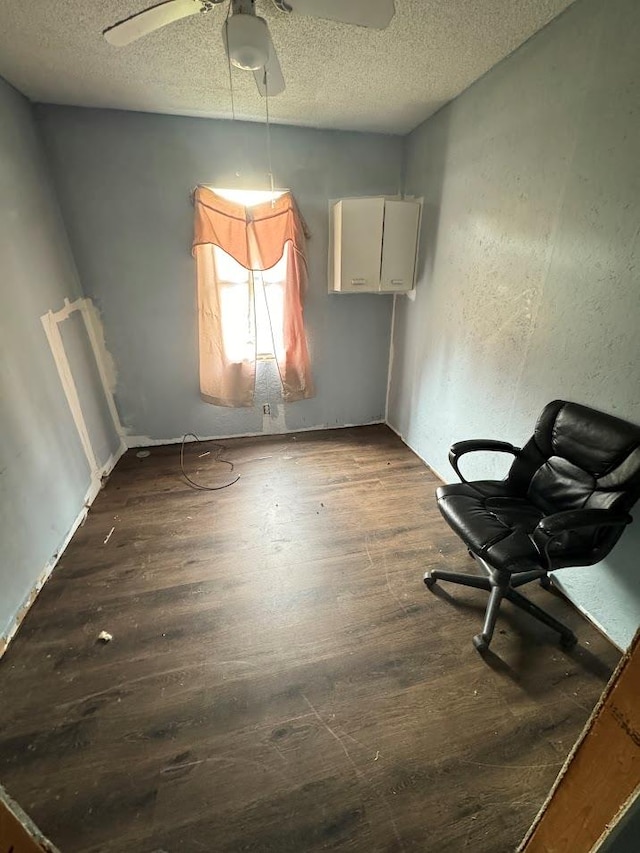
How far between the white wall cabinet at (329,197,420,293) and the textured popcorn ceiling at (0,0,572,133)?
543 millimetres

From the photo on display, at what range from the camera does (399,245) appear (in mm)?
2664

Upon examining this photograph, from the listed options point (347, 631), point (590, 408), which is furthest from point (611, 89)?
point (347, 631)

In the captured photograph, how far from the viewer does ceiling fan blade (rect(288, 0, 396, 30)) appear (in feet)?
3.80

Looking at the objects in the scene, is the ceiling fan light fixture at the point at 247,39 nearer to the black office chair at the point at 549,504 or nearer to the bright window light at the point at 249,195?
the bright window light at the point at 249,195

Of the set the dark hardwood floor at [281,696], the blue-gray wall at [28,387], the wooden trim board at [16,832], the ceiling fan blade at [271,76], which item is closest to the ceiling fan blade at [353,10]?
the ceiling fan blade at [271,76]

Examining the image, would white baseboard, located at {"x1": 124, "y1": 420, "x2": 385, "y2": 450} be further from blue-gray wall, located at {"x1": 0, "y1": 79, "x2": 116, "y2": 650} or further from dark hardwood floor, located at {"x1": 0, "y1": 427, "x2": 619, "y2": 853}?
dark hardwood floor, located at {"x1": 0, "y1": 427, "x2": 619, "y2": 853}

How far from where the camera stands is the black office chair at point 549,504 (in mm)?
1320

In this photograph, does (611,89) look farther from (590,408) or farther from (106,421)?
(106,421)

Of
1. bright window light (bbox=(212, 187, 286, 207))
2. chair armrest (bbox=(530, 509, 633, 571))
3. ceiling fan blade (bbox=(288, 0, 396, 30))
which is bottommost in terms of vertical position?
chair armrest (bbox=(530, 509, 633, 571))

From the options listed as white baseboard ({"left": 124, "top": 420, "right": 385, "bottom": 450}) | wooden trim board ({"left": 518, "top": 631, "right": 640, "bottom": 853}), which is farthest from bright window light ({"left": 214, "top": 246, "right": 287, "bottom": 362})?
wooden trim board ({"left": 518, "top": 631, "right": 640, "bottom": 853})

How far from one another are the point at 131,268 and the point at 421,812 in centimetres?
327

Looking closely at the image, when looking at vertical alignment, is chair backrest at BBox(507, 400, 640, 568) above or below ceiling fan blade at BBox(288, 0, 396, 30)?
below

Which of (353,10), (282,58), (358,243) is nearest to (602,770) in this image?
(353,10)

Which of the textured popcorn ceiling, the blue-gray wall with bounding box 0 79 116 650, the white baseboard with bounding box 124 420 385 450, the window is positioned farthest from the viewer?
the white baseboard with bounding box 124 420 385 450
